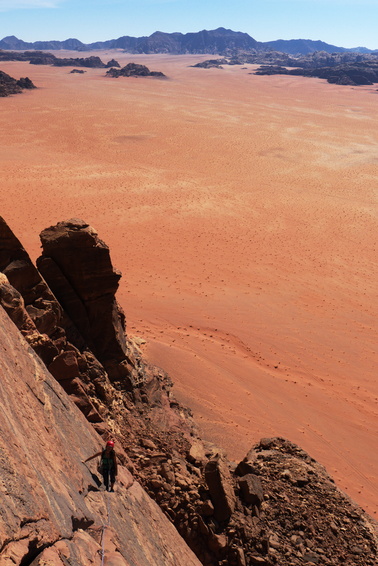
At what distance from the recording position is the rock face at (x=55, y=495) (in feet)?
12.2

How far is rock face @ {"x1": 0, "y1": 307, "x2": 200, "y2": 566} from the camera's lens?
3.73 meters

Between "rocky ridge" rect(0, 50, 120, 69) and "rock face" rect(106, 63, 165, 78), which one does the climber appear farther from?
"rocky ridge" rect(0, 50, 120, 69)

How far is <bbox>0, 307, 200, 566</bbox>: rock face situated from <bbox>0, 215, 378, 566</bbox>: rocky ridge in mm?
1042

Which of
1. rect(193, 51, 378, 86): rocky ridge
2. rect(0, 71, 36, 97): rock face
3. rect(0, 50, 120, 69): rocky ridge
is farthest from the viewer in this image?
rect(0, 50, 120, 69): rocky ridge

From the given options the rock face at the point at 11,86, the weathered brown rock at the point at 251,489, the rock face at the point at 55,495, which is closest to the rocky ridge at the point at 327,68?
the rock face at the point at 11,86

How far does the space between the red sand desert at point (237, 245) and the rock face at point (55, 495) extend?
192 inches

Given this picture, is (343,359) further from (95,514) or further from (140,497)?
(95,514)

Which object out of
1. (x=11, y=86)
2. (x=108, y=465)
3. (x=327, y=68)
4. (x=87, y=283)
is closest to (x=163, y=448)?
(x=108, y=465)

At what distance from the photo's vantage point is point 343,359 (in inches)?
604

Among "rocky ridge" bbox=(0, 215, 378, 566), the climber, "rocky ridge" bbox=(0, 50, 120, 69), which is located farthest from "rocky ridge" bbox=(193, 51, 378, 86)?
the climber

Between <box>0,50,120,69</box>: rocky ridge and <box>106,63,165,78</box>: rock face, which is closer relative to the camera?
<box>106,63,165,78</box>: rock face

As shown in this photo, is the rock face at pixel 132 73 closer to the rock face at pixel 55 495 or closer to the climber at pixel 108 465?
the rock face at pixel 55 495

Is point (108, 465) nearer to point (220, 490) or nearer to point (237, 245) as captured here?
point (220, 490)

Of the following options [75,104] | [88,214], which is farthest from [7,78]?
[88,214]
